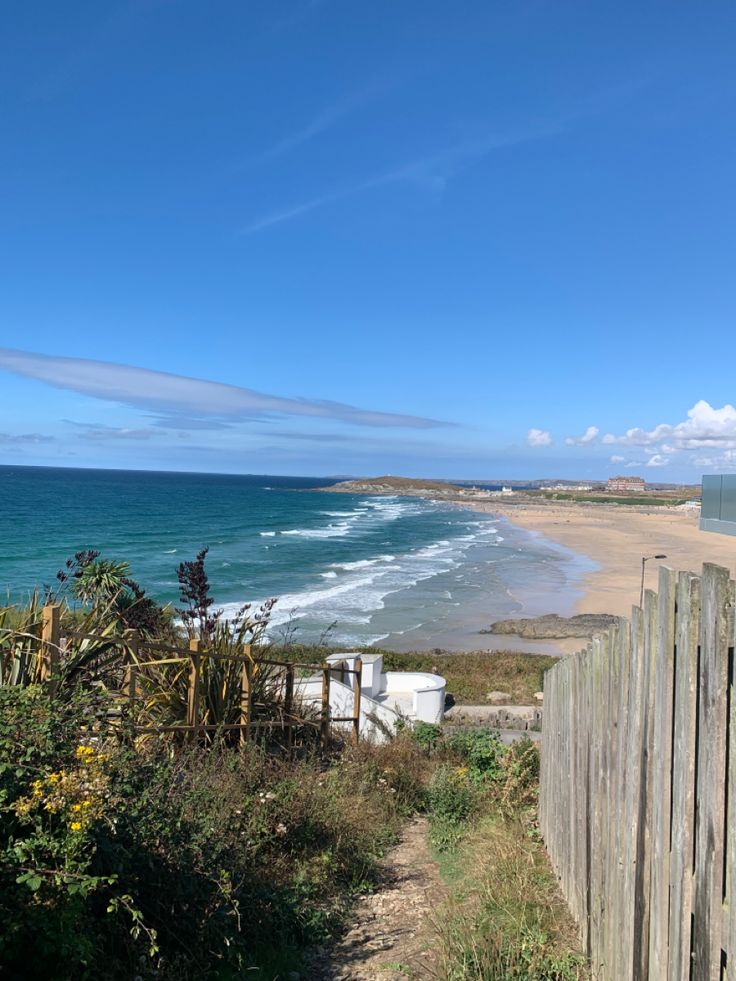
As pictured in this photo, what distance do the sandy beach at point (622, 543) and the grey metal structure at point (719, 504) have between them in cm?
692

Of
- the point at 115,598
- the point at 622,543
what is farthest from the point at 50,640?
the point at 622,543

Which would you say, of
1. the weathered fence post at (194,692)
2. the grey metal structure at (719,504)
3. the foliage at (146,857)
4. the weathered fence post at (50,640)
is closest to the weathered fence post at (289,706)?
the weathered fence post at (194,692)

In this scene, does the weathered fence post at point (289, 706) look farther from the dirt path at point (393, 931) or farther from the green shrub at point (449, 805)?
the dirt path at point (393, 931)

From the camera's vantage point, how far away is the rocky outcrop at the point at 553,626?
2848 centimetres

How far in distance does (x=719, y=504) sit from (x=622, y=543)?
52.0 metres

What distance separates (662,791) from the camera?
2.43 meters

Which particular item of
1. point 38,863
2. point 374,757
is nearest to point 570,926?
point 38,863

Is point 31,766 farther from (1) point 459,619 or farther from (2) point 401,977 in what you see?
(1) point 459,619

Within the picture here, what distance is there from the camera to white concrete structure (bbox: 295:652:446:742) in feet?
28.2

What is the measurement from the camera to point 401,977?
3480mm

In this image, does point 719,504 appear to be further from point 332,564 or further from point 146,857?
point 332,564

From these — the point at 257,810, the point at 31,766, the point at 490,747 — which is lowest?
the point at 490,747

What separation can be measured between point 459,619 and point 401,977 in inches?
1118

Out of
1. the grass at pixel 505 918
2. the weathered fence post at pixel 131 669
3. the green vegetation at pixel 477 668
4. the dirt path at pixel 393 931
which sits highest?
the weathered fence post at pixel 131 669
